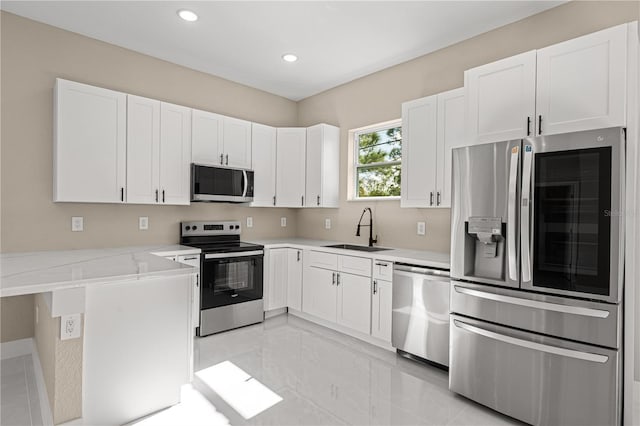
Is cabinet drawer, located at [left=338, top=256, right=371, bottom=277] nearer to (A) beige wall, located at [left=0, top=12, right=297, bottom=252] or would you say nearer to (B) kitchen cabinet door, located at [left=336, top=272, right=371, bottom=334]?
(B) kitchen cabinet door, located at [left=336, top=272, right=371, bottom=334]

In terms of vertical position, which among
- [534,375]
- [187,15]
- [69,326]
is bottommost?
[534,375]

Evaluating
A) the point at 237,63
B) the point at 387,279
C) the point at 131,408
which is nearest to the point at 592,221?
the point at 387,279

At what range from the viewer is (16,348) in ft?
9.57

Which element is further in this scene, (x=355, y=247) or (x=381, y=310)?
(x=355, y=247)

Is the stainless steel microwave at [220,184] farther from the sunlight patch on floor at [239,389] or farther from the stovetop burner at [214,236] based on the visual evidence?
the sunlight patch on floor at [239,389]

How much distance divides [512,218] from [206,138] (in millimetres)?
3123

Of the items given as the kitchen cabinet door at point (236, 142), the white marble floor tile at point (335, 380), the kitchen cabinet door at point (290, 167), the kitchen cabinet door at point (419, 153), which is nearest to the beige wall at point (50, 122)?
the kitchen cabinet door at point (236, 142)

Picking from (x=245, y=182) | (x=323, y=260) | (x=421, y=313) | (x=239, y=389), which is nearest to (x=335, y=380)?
(x=239, y=389)

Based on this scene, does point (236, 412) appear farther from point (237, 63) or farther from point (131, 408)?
point (237, 63)

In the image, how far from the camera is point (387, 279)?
3.09 meters

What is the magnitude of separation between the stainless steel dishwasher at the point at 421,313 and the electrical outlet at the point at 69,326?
2305 millimetres

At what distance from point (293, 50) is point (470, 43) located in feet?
5.74

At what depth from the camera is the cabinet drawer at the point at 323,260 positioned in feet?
11.7

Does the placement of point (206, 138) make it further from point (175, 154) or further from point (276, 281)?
point (276, 281)
